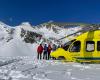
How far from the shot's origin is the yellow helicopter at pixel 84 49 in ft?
69.4

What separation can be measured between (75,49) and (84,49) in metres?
0.72

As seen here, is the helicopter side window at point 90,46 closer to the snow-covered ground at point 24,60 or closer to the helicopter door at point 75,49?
the helicopter door at point 75,49

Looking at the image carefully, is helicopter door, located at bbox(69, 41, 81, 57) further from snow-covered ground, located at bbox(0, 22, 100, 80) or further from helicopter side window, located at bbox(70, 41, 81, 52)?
snow-covered ground, located at bbox(0, 22, 100, 80)

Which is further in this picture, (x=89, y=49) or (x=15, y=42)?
(x=15, y=42)

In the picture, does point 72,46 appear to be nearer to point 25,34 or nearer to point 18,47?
point 18,47

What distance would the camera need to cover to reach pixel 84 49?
21.6m

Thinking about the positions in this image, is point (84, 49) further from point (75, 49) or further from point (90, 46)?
point (75, 49)

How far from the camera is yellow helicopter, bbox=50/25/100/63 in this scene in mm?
21156

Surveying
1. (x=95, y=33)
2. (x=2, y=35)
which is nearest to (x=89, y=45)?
(x=95, y=33)

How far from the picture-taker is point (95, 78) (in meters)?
12.9

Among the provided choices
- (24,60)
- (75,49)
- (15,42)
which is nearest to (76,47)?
(75,49)

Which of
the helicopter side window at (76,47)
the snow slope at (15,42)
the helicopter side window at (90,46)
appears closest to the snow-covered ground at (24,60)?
the snow slope at (15,42)

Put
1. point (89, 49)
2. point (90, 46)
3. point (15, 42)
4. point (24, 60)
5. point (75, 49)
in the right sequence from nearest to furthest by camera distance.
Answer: point (89, 49), point (90, 46), point (75, 49), point (24, 60), point (15, 42)

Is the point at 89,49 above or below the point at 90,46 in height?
below
